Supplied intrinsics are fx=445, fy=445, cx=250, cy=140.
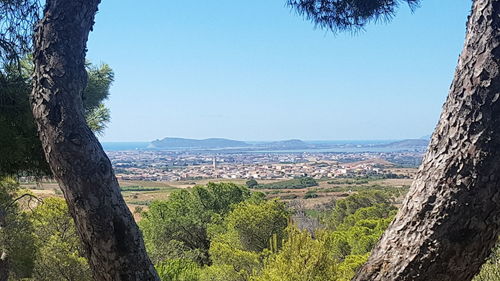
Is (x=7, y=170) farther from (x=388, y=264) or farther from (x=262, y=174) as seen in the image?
(x=262, y=174)

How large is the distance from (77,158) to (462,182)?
3.76 feet

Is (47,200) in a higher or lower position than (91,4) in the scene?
lower

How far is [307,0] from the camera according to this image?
9.97 feet

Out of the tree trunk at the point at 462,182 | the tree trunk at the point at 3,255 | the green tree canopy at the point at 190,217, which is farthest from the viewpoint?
the green tree canopy at the point at 190,217

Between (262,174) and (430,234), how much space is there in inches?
3401

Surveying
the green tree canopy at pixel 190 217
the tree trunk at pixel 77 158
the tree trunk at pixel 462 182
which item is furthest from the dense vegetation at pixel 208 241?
the tree trunk at pixel 462 182

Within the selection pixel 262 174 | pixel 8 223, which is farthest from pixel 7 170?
pixel 262 174

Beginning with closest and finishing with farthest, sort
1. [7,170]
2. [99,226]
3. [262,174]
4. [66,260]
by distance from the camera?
[99,226] < [7,170] < [66,260] < [262,174]

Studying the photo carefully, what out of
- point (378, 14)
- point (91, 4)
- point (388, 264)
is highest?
point (378, 14)

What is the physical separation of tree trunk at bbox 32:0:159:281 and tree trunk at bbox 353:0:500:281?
0.83m

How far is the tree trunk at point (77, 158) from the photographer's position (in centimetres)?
142

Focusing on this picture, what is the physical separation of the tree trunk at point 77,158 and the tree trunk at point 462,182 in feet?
2.71

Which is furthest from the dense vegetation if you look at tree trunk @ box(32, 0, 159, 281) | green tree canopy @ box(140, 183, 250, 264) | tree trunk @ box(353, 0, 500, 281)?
tree trunk @ box(353, 0, 500, 281)

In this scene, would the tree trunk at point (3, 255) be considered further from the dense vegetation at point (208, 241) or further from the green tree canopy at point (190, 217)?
the green tree canopy at point (190, 217)
